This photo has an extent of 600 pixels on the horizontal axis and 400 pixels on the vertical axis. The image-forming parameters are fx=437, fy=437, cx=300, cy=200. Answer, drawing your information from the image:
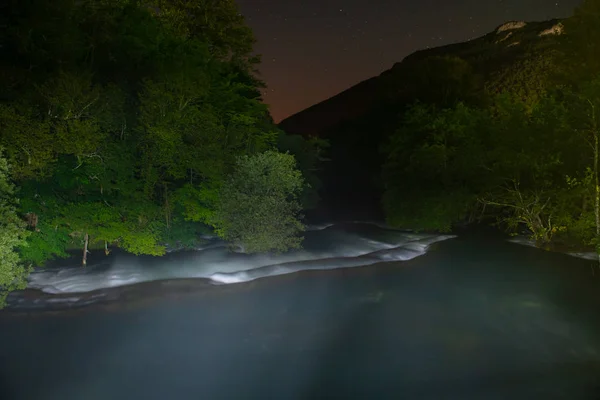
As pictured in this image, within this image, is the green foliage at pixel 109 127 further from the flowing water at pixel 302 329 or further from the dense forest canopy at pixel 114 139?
the flowing water at pixel 302 329

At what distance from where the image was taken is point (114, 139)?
19.4 meters

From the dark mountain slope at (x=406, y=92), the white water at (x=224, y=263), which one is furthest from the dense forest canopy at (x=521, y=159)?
the white water at (x=224, y=263)

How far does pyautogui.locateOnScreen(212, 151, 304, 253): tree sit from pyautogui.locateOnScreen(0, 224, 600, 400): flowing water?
1070 mm

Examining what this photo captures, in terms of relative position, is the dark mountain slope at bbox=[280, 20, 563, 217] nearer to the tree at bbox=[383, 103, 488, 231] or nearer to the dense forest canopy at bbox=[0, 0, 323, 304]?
the tree at bbox=[383, 103, 488, 231]

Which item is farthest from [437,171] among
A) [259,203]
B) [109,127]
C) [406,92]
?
[109,127]

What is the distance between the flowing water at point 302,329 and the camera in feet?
31.7

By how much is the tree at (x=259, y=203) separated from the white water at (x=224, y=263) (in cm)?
104

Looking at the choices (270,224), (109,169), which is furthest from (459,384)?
(109,169)

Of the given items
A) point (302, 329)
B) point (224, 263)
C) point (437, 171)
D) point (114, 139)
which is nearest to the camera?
point (302, 329)

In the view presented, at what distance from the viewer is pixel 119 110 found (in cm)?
1883

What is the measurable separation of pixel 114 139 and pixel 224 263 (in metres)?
7.39

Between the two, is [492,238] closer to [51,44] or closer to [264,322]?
[264,322]

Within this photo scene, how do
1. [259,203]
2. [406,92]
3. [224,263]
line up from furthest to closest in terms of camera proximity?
[406,92], [259,203], [224,263]

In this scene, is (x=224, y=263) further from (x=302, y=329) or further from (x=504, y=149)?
(x=504, y=149)
